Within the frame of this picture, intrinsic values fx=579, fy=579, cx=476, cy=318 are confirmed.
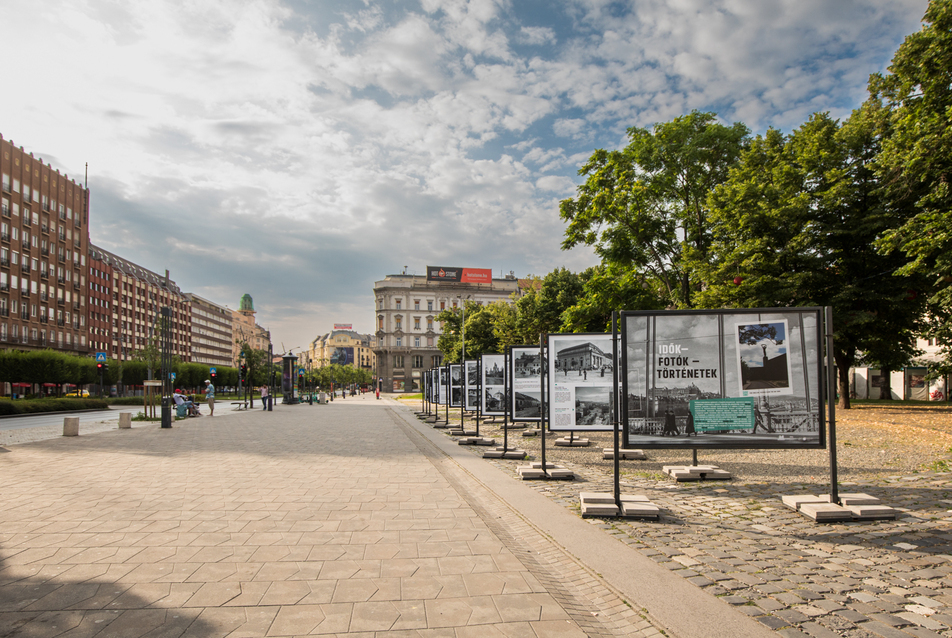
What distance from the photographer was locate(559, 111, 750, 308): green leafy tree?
28641 mm

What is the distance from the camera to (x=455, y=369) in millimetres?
26094

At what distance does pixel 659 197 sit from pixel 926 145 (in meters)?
12.6

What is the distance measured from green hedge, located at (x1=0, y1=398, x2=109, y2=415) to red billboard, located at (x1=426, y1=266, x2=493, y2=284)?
264 ft

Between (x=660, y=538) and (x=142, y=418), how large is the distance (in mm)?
28693

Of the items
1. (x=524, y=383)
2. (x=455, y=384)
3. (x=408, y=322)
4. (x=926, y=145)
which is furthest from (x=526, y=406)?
(x=408, y=322)

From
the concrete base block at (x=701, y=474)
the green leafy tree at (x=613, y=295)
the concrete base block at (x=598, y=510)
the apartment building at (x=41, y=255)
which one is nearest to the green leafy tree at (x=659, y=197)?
the green leafy tree at (x=613, y=295)

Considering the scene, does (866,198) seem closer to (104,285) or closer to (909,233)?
(909,233)

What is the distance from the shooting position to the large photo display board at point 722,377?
7.25 meters

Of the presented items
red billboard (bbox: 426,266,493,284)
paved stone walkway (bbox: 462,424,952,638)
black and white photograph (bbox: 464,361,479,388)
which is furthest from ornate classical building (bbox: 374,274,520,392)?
paved stone walkway (bbox: 462,424,952,638)

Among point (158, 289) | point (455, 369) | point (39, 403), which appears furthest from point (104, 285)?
point (455, 369)

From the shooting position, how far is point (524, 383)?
13.6m

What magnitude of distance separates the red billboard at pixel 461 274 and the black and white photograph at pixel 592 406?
109617mm

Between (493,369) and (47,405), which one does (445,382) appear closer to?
(493,369)

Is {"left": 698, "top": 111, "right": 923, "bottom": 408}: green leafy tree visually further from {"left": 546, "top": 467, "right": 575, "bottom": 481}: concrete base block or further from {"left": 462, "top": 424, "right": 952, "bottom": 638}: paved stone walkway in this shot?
{"left": 546, "top": 467, "right": 575, "bottom": 481}: concrete base block
